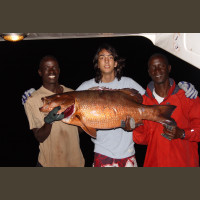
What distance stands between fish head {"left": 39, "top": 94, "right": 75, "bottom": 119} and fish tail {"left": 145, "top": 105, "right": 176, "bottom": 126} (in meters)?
0.98

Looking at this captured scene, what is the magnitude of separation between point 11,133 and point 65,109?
24.4 feet

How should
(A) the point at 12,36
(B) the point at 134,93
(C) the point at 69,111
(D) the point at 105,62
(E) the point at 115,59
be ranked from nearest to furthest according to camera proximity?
1. (C) the point at 69,111
2. (B) the point at 134,93
3. (D) the point at 105,62
4. (E) the point at 115,59
5. (A) the point at 12,36

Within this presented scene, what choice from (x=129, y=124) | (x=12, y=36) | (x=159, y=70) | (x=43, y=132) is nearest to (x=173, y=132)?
(x=129, y=124)

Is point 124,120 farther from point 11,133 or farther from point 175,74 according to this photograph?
point 11,133

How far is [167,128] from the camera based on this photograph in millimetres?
2152

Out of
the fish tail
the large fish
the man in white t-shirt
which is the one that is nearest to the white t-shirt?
the man in white t-shirt

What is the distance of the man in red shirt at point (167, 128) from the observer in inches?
86.8

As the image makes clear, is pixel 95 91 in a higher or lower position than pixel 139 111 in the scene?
higher

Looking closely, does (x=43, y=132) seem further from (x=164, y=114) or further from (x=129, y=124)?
(x=164, y=114)

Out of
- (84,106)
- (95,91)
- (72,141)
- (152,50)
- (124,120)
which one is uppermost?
(152,50)

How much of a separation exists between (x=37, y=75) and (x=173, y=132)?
652 cm

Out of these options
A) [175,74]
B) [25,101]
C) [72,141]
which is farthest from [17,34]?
[175,74]

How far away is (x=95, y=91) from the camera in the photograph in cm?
228

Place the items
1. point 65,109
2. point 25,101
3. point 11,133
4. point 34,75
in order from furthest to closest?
point 11,133 < point 34,75 < point 25,101 < point 65,109
